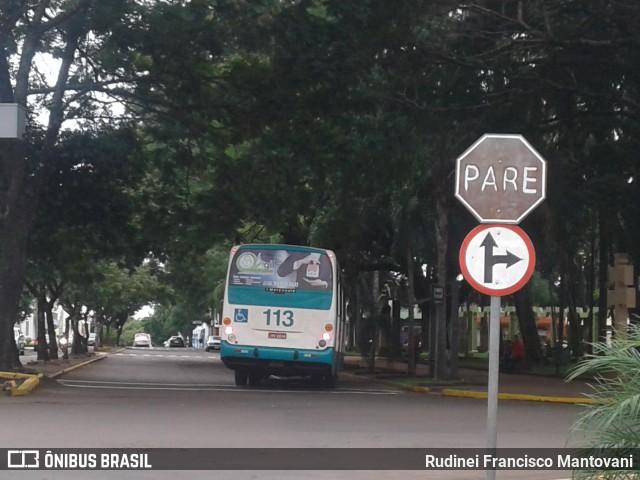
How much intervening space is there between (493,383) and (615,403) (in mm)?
1083

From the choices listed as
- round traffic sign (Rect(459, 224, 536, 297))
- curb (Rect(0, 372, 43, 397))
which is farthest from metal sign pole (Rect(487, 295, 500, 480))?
curb (Rect(0, 372, 43, 397))

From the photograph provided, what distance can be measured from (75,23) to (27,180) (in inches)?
Answer: 199

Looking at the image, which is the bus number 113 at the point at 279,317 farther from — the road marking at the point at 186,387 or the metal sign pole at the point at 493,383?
the metal sign pole at the point at 493,383

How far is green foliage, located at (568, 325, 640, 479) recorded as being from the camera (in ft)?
26.3

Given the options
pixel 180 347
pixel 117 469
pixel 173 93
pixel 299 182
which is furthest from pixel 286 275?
pixel 180 347

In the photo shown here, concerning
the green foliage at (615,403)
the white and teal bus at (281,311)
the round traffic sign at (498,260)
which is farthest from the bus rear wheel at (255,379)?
the green foliage at (615,403)

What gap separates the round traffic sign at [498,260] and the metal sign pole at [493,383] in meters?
0.15

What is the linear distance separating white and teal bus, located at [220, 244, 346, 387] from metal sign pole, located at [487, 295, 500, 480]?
15.3 m

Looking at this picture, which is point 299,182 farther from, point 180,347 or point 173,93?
point 180,347

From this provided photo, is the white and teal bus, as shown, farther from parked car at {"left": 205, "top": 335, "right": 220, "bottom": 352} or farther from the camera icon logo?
parked car at {"left": 205, "top": 335, "right": 220, "bottom": 352}

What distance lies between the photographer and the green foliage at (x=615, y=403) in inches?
316

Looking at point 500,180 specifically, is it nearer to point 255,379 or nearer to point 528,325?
point 255,379

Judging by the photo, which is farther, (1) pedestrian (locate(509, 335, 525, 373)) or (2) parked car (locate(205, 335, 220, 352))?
(2) parked car (locate(205, 335, 220, 352))

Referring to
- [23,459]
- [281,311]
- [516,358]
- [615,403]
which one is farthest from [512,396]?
[615,403]
